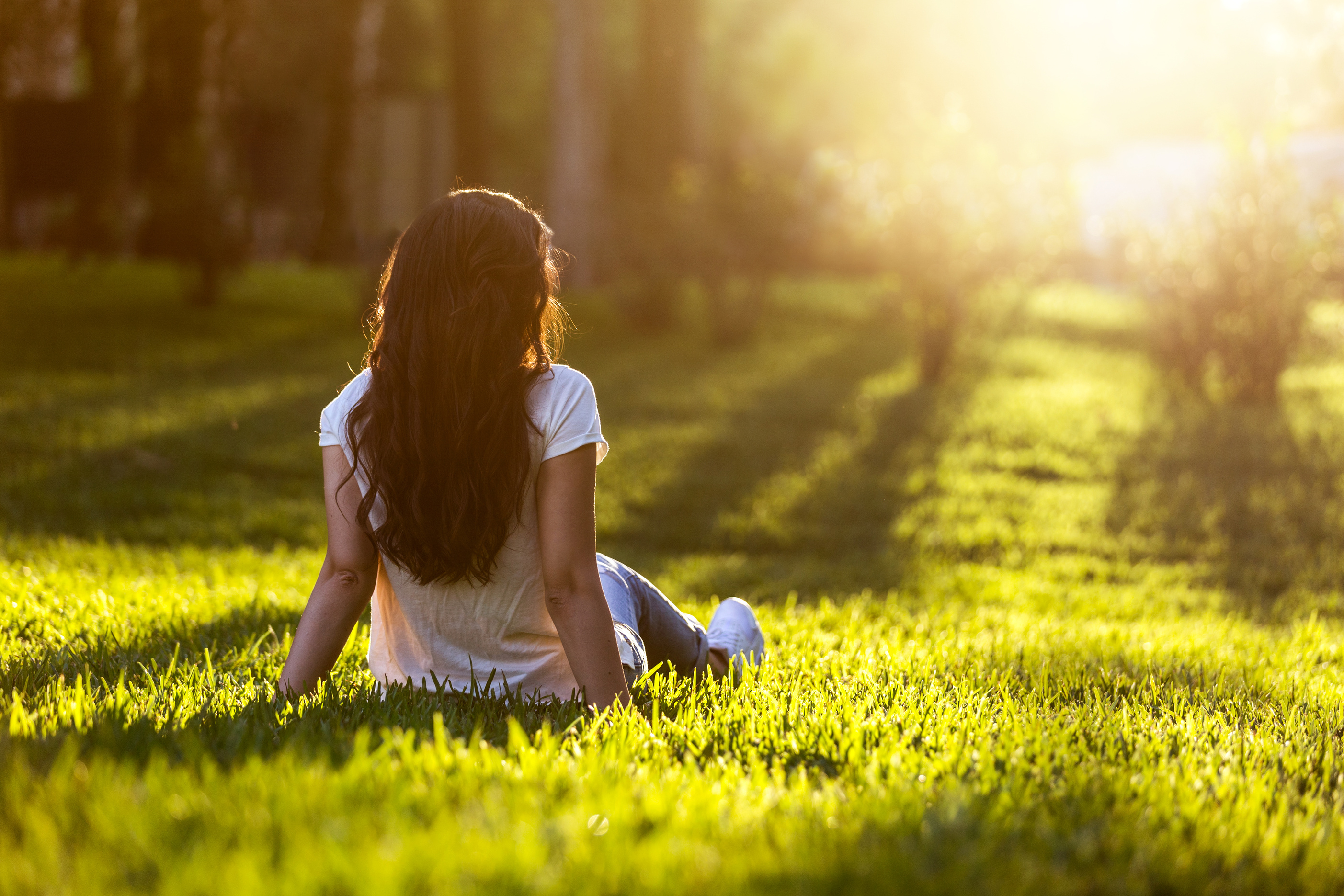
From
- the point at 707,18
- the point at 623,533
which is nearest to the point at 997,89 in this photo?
the point at 707,18

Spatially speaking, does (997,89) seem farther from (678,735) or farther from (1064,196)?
(678,735)

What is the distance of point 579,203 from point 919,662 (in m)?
14.9

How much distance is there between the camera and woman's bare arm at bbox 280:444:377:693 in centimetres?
298

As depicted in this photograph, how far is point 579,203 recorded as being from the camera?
709 inches

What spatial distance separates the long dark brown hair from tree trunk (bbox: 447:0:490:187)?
15526 millimetres

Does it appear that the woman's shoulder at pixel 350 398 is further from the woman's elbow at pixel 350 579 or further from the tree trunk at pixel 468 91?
the tree trunk at pixel 468 91

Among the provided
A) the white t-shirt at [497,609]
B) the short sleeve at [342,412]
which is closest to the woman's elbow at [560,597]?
the white t-shirt at [497,609]

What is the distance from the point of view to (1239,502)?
8.52 metres

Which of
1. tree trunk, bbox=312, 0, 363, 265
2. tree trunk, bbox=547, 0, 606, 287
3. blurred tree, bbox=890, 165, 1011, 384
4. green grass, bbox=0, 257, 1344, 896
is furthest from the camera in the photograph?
tree trunk, bbox=312, 0, 363, 265

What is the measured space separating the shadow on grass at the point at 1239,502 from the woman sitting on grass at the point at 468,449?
4668 millimetres

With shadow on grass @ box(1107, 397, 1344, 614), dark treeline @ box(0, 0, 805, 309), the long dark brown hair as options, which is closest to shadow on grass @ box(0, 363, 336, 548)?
the long dark brown hair

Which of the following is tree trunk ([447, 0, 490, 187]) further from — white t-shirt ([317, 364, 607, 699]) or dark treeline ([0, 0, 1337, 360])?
white t-shirt ([317, 364, 607, 699])

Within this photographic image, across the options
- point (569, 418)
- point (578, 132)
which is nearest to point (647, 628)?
point (569, 418)

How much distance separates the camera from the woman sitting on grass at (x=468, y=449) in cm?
288
